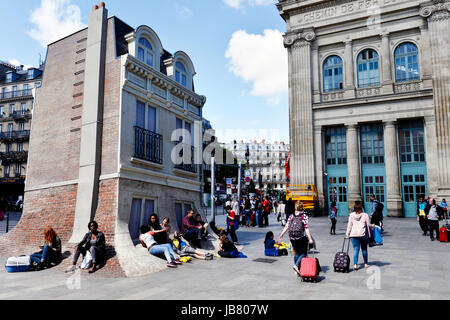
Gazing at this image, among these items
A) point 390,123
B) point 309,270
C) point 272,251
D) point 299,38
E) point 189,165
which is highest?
point 299,38

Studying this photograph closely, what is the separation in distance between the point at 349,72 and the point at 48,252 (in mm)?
27175

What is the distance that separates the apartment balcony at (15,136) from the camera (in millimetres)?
43503

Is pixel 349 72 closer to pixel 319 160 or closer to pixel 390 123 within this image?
pixel 390 123

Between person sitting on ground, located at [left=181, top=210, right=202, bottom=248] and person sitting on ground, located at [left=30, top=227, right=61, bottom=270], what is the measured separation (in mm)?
3847

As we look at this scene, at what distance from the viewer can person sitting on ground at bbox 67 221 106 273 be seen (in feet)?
29.9

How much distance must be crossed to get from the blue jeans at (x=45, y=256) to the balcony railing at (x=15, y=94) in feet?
137

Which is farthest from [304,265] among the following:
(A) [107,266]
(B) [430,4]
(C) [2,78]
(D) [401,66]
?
(C) [2,78]

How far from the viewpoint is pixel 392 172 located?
27656 millimetres

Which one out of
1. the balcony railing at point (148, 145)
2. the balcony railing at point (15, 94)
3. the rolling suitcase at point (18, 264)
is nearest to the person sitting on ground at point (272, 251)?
the balcony railing at point (148, 145)

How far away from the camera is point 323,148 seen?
99.8ft

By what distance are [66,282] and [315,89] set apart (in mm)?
27004

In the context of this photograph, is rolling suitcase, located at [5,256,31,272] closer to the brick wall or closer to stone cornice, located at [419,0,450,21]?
the brick wall

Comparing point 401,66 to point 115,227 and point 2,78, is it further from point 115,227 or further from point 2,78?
point 2,78

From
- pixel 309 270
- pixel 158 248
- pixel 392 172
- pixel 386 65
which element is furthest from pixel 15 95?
pixel 309 270
